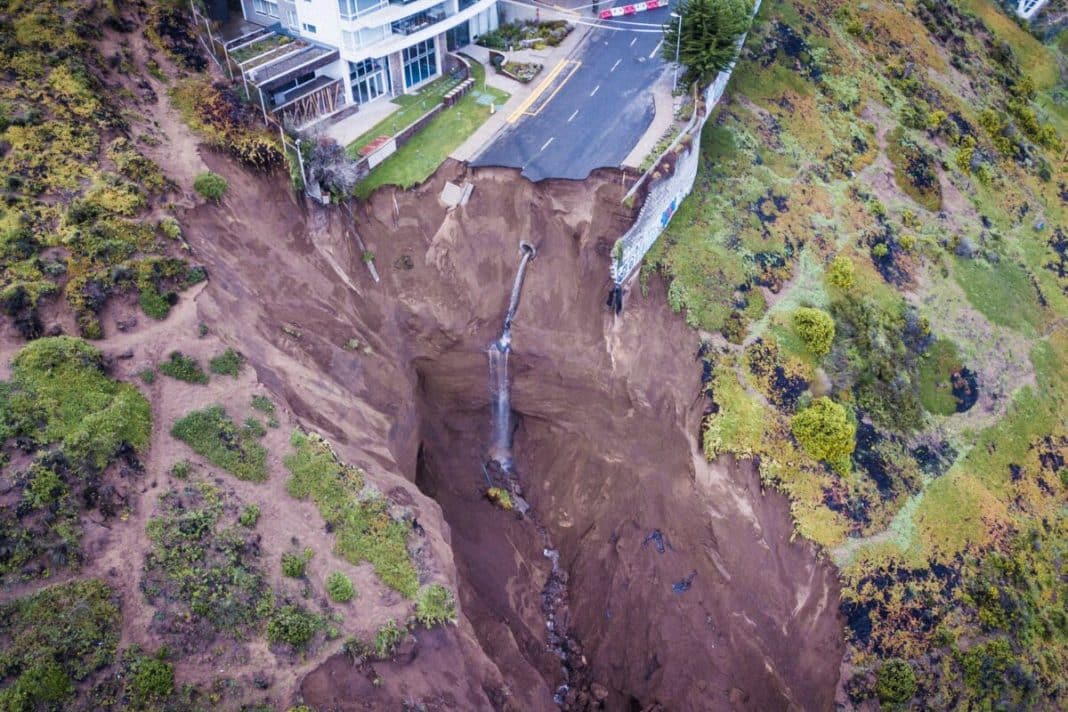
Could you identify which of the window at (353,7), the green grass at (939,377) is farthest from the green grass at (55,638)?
the green grass at (939,377)

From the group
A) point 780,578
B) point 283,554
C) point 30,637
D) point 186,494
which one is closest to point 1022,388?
point 780,578

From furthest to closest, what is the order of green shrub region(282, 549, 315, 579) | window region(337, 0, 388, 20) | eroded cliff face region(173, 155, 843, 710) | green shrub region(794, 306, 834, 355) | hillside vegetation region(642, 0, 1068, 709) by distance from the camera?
window region(337, 0, 388, 20) < green shrub region(794, 306, 834, 355) < hillside vegetation region(642, 0, 1068, 709) < eroded cliff face region(173, 155, 843, 710) < green shrub region(282, 549, 315, 579)

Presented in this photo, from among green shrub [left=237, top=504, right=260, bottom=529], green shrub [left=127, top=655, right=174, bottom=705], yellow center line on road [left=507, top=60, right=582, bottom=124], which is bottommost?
green shrub [left=237, top=504, right=260, bottom=529]

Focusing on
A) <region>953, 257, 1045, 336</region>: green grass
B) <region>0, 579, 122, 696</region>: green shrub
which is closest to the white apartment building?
<region>0, 579, 122, 696</region>: green shrub

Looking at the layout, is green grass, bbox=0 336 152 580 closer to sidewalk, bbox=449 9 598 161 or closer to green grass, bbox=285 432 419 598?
green grass, bbox=285 432 419 598

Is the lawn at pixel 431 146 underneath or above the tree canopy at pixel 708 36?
underneath

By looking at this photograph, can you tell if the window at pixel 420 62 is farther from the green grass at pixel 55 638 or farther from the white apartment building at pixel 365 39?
the green grass at pixel 55 638

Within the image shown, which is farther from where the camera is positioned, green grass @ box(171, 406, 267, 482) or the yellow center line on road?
the yellow center line on road

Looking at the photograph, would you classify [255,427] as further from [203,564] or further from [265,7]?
[265,7]
